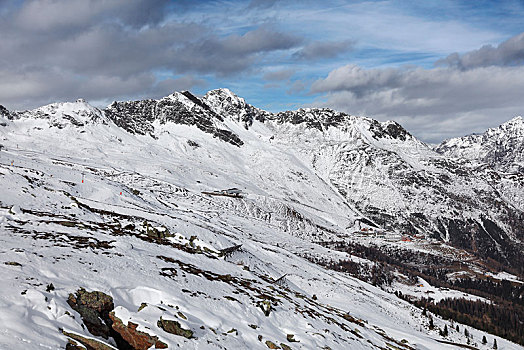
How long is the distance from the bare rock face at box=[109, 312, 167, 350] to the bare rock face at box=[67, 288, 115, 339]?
0.52 m

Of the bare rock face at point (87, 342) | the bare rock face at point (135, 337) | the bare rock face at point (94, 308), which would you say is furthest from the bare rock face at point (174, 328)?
the bare rock face at point (87, 342)

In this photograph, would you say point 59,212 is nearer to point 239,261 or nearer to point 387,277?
point 239,261

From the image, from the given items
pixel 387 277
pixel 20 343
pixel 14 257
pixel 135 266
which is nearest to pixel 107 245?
pixel 135 266

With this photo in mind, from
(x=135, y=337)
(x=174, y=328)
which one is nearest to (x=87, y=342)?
(x=135, y=337)

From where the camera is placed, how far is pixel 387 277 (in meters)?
153

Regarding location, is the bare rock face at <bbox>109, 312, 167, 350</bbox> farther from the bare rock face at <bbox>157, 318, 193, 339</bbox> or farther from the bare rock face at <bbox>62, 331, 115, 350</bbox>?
the bare rock face at <bbox>62, 331, 115, 350</bbox>

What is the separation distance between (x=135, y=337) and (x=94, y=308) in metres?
2.79

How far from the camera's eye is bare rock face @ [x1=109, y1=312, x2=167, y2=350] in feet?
48.3

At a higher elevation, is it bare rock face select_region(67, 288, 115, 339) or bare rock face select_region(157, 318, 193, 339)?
bare rock face select_region(67, 288, 115, 339)

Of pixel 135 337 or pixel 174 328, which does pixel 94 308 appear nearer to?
pixel 135 337

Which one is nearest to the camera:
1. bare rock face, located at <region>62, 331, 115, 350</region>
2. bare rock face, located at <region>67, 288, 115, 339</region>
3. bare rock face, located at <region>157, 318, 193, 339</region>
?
bare rock face, located at <region>62, 331, 115, 350</region>

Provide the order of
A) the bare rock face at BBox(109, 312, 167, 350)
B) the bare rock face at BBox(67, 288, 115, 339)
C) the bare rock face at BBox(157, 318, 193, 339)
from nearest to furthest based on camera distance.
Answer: the bare rock face at BBox(109, 312, 167, 350), the bare rock face at BBox(67, 288, 115, 339), the bare rock face at BBox(157, 318, 193, 339)

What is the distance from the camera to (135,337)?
49.3 ft

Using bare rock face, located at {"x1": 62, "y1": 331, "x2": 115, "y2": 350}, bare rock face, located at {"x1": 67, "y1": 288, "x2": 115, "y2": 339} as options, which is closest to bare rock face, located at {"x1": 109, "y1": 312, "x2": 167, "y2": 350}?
bare rock face, located at {"x1": 67, "y1": 288, "x2": 115, "y2": 339}
